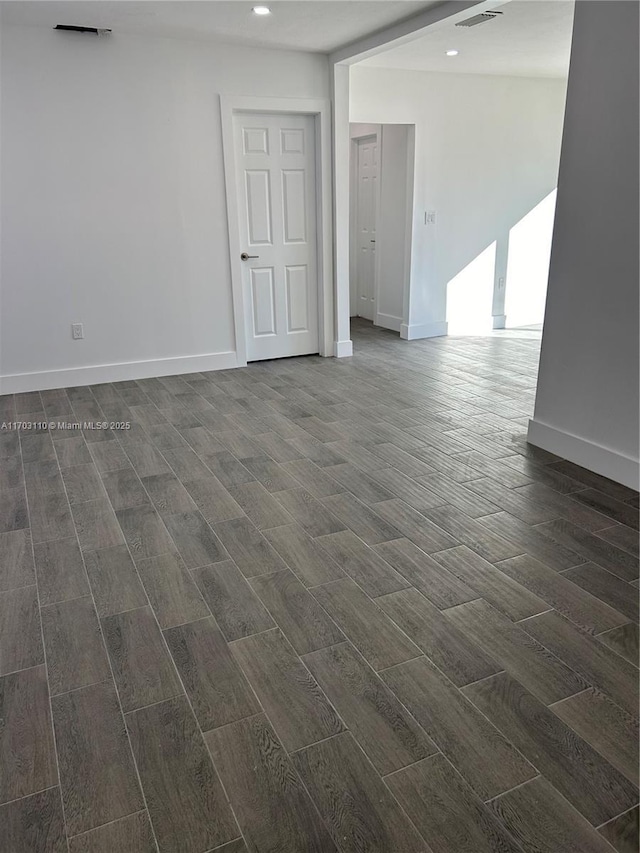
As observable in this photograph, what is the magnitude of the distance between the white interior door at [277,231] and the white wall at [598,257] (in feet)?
9.45

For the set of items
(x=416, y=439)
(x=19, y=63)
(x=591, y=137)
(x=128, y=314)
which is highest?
(x=19, y=63)

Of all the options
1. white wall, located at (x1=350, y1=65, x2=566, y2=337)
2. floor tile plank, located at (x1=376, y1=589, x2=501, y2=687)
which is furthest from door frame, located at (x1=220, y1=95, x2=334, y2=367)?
floor tile plank, located at (x1=376, y1=589, x2=501, y2=687)

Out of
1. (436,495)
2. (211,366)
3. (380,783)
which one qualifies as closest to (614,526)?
(436,495)

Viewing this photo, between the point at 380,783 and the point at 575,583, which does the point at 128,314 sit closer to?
the point at 575,583

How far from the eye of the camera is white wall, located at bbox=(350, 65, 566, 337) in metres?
6.21

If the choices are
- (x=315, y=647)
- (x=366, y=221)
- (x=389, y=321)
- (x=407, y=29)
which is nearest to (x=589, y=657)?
(x=315, y=647)

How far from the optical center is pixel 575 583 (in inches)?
92.6

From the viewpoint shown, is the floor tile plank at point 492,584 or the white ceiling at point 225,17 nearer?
the floor tile plank at point 492,584

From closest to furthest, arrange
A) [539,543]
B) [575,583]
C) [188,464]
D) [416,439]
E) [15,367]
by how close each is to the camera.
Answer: [575,583] < [539,543] < [188,464] < [416,439] < [15,367]

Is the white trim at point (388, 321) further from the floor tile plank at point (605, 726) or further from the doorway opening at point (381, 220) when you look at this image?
the floor tile plank at point (605, 726)

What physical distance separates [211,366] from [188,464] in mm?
2226

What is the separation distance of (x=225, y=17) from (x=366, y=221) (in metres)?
3.60

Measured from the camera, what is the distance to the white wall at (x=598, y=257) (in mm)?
2930

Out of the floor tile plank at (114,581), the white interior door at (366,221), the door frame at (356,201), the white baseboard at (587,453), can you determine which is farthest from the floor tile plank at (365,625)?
the white interior door at (366,221)
